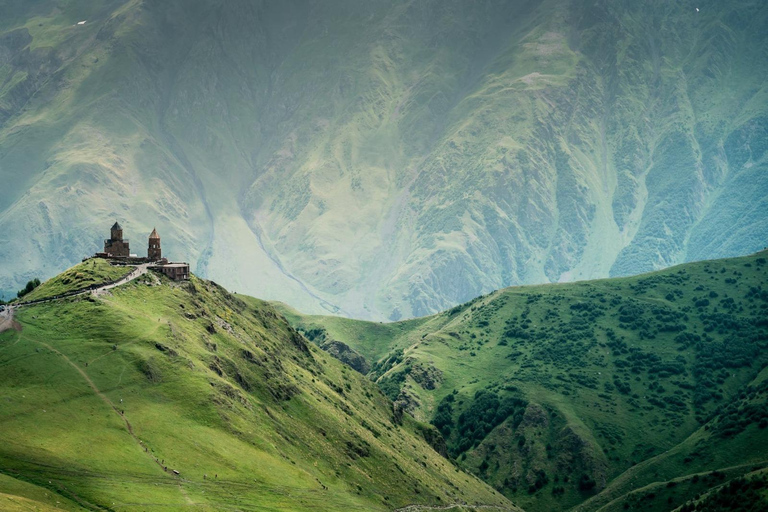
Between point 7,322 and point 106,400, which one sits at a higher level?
point 7,322

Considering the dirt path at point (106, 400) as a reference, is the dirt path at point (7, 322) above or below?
Answer: above

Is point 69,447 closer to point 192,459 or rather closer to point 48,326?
point 192,459

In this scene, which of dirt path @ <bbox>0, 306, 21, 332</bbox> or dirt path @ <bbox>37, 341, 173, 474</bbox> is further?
dirt path @ <bbox>0, 306, 21, 332</bbox>

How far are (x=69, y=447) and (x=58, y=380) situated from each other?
2239 cm

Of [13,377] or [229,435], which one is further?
[229,435]

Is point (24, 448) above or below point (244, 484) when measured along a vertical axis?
above

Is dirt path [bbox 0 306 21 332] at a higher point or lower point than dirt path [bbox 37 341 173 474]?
higher

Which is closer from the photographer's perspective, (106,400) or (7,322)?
(106,400)

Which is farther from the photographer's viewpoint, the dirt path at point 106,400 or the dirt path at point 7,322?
the dirt path at point 7,322

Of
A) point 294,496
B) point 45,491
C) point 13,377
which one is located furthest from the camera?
point 294,496

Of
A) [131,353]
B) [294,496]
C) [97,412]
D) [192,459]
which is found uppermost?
[131,353]

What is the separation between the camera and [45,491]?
149500 millimetres

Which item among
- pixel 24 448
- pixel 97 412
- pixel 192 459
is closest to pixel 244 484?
pixel 192 459

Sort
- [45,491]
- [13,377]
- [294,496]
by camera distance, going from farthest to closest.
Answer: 1. [294,496]
2. [13,377]
3. [45,491]
